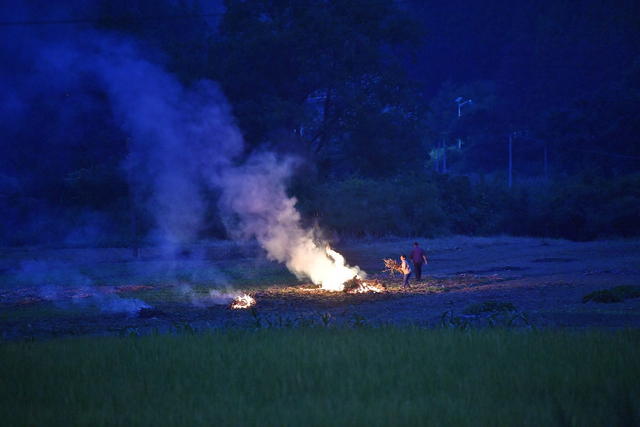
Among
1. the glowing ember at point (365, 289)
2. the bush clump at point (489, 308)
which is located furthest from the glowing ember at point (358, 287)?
the bush clump at point (489, 308)

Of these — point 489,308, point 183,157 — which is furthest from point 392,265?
point 489,308

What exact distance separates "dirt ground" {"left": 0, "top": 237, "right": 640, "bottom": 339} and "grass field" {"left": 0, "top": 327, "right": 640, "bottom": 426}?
7.08ft

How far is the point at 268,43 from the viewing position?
47.3 meters

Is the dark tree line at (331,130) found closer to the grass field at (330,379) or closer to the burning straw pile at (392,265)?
the burning straw pile at (392,265)

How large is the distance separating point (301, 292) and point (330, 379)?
15534 mm

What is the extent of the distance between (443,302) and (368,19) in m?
37.8

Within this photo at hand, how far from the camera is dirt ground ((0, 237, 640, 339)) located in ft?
56.9

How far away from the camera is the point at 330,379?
32.8 feet

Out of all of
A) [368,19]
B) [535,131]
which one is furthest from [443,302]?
[535,131]

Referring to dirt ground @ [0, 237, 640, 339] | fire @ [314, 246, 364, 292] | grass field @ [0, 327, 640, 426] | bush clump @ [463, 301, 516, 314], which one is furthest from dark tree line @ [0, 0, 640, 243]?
grass field @ [0, 327, 640, 426]

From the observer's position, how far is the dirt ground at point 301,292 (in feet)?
56.9

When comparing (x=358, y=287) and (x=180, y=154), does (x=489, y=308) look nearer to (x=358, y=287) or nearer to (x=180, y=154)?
(x=358, y=287)

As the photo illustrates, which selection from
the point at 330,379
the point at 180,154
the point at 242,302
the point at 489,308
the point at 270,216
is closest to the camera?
the point at 330,379

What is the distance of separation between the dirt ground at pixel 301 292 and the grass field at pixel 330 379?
7.08 feet
